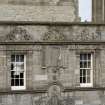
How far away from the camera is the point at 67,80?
18922mm

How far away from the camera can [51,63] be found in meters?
18.7

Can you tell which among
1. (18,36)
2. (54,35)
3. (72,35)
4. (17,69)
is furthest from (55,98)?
(18,36)

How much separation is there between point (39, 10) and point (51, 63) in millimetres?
3292

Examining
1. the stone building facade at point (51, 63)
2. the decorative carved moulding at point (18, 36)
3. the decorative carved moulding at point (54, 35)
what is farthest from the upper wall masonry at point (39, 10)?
the decorative carved moulding at point (18, 36)

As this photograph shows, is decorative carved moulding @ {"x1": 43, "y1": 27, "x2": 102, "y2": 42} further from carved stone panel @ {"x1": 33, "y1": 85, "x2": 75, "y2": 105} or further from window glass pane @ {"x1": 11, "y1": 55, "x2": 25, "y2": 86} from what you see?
carved stone panel @ {"x1": 33, "y1": 85, "x2": 75, "y2": 105}

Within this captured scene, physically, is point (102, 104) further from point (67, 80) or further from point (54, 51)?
point (54, 51)

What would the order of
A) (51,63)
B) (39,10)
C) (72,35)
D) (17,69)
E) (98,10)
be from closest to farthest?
1. (17,69)
2. (51,63)
3. (72,35)
4. (39,10)
5. (98,10)

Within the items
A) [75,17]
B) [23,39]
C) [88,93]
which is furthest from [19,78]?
[75,17]

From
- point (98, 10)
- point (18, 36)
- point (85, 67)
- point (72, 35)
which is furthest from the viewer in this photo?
point (98, 10)

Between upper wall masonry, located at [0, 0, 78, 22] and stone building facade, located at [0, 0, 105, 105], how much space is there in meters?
0.99

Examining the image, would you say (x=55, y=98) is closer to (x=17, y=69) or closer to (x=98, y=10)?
(x=17, y=69)

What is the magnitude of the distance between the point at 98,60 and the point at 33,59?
330 centimetres

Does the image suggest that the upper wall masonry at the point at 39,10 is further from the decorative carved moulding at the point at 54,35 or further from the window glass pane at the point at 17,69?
the window glass pane at the point at 17,69

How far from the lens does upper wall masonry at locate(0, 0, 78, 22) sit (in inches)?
790
